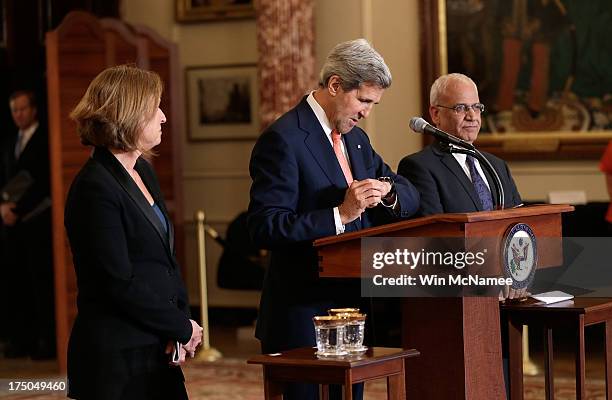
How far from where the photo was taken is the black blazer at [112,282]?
12.0 ft

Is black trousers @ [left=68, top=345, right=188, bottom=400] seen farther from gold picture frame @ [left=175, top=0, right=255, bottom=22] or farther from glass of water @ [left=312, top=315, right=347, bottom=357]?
gold picture frame @ [left=175, top=0, right=255, bottom=22]

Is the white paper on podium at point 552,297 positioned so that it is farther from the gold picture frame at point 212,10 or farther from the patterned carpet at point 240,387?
the gold picture frame at point 212,10

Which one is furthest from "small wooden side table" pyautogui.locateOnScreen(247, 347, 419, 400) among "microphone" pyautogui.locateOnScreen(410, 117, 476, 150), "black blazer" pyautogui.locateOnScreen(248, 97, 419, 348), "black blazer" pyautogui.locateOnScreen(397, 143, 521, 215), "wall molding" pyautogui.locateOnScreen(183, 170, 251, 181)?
"wall molding" pyautogui.locateOnScreen(183, 170, 251, 181)

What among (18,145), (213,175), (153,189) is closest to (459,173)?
(153,189)

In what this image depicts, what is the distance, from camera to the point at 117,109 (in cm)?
373

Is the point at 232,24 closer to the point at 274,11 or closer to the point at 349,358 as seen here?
the point at 274,11

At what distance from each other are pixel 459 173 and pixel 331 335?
4.51 ft

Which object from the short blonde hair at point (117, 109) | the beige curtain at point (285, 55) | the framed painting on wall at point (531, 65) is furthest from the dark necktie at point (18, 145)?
the short blonde hair at point (117, 109)

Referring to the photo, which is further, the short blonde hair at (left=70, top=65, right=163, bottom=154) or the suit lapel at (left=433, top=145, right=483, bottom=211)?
the suit lapel at (left=433, top=145, right=483, bottom=211)

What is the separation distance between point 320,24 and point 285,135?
612cm

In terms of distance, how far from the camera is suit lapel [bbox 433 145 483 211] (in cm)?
487

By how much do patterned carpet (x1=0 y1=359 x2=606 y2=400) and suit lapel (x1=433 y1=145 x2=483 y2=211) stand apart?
8.44 ft

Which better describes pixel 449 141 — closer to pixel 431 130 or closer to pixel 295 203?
pixel 431 130

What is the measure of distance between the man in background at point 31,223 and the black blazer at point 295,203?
527 centimetres
